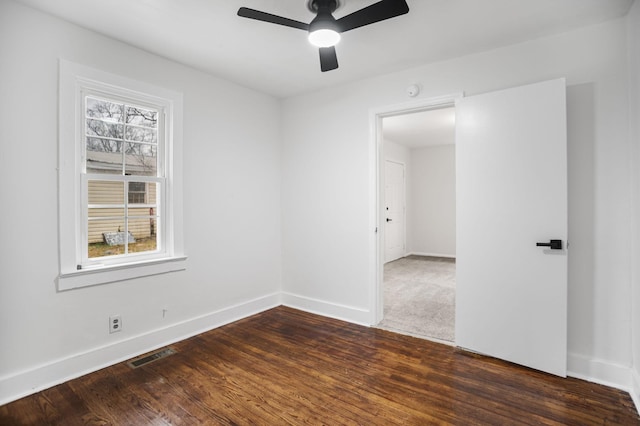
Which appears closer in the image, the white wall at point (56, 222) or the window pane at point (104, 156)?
the white wall at point (56, 222)

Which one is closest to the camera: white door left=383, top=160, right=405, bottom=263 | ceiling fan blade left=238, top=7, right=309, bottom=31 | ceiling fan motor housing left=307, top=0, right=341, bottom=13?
ceiling fan blade left=238, top=7, right=309, bottom=31

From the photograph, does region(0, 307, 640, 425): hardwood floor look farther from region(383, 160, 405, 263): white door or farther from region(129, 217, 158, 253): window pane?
region(383, 160, 405, 263): white door

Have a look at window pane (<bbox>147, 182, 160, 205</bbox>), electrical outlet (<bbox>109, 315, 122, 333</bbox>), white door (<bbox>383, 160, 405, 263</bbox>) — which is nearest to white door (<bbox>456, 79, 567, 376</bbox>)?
window pane (<bbox>147, 182, 160, 205</bbox>)

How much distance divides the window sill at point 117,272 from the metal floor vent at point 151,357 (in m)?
0.68

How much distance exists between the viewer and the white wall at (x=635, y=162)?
2127mm

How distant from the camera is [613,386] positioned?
2.29 metres

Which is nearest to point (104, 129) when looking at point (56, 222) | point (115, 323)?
point (56, 222)

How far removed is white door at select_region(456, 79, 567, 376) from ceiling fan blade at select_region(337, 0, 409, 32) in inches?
51.5

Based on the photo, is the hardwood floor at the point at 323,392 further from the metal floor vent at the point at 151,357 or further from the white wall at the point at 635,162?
the white wall at the point at 635,162

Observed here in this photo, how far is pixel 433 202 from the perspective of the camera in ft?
25.9

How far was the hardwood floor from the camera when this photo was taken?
1960 mm

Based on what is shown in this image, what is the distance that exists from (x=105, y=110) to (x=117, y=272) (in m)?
1.37

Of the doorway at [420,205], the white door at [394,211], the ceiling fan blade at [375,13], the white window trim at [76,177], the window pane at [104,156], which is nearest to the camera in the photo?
the ceiling fan blade at [375,13]

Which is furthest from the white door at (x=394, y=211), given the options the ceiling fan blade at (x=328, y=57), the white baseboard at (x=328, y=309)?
the ceiling fan blade at (x=328, y=57)
